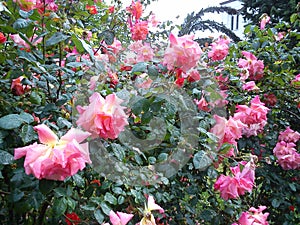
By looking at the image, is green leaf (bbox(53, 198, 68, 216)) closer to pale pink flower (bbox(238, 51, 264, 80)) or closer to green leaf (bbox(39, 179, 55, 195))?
green leaf (bbox(39, 179, 55, 195))

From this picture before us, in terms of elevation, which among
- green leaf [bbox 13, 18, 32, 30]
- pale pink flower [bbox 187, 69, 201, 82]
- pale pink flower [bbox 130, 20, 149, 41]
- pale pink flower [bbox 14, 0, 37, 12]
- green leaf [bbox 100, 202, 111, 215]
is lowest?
green leaf [bbox 100, 202, 111, 215]

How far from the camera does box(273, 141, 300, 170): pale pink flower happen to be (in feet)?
6.29

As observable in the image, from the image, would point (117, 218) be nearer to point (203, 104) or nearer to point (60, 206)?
point (60, 206)

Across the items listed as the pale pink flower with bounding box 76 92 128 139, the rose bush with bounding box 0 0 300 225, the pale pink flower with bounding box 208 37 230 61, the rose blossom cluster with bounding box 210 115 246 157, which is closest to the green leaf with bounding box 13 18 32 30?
the rose bush with bounding box 0 0 300 225

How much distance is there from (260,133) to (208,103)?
79 cm

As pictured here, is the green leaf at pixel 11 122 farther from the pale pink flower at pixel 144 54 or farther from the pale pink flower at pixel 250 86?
the pale pink flower at pixel 250 86

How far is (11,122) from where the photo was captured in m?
0.80

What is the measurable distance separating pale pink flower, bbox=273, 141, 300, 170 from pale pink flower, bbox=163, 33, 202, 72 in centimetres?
110

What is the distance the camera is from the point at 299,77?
6.38 ft

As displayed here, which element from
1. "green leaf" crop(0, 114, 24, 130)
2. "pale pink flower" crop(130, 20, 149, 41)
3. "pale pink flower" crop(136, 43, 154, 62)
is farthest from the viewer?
"pale pink flower" crop(130, 20, 149, 41)

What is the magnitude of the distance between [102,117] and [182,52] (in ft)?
1.08

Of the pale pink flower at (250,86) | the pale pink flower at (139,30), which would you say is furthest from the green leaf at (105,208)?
the pale pink flower at (250,86)

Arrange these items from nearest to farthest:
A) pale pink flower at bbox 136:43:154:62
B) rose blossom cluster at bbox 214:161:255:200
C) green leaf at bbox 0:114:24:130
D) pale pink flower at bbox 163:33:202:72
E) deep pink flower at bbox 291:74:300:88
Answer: green leaf at bbox 0:114:24:130, pale pink flower at bbox 163:33:202:72, rose blossom cluster at bbox 214:161:255:200, pale pink flower at bbox 136:43:154:62, deep pink flower at bbox 291:74:300:88

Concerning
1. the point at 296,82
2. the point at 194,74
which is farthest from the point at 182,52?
the point at 296,82
